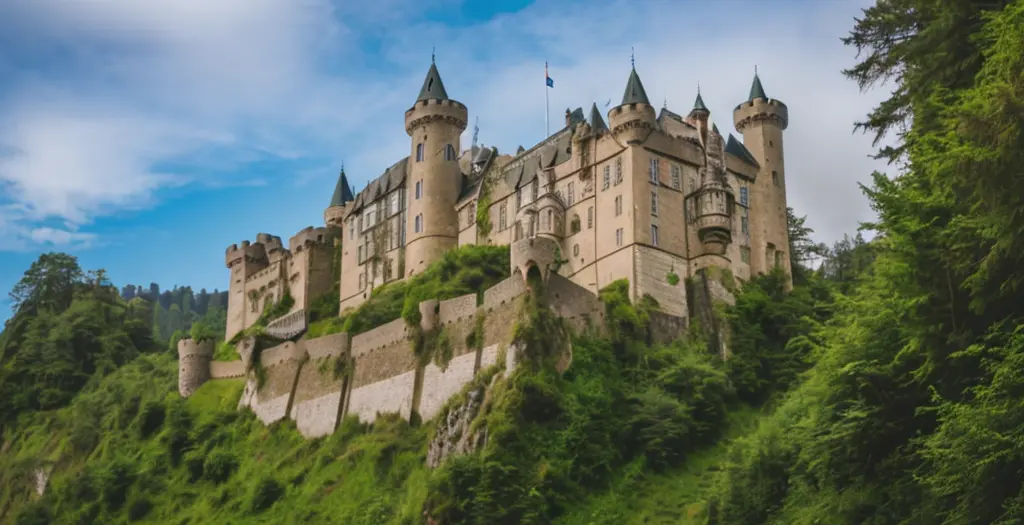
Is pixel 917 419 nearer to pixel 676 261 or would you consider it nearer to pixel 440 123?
pixel 676 261

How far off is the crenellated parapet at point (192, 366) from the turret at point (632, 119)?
25.3 m

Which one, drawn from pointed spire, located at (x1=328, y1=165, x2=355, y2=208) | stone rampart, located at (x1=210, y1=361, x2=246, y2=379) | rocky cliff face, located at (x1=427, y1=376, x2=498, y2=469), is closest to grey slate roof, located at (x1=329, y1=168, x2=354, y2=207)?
pointed spire, located at (x1=328, y1=165, x2=355, y2=208)

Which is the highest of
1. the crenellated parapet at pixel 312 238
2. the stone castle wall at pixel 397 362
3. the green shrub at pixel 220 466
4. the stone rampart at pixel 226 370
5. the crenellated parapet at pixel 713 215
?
the crenellated parapet at pixel 312 238

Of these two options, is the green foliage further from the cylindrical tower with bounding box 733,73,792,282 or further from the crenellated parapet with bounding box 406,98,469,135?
the cylindrical tower with bounding box 733,73,792,282

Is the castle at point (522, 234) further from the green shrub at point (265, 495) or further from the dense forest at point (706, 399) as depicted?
the green shrub at point (265, 495)

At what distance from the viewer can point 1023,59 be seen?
72.1 feet

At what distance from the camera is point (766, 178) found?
2761 inches

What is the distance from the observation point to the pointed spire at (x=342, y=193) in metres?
90.2

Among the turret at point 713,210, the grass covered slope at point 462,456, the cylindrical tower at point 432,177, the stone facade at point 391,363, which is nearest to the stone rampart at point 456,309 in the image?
the stone facade at point 391,363

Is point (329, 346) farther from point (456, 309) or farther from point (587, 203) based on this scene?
point (587, 203)

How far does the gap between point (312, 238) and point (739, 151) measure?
2937cm

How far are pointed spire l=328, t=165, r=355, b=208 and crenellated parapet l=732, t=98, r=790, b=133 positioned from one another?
29.2 meters

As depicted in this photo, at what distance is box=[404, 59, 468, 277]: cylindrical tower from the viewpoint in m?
75.4

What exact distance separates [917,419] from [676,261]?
37.5m
